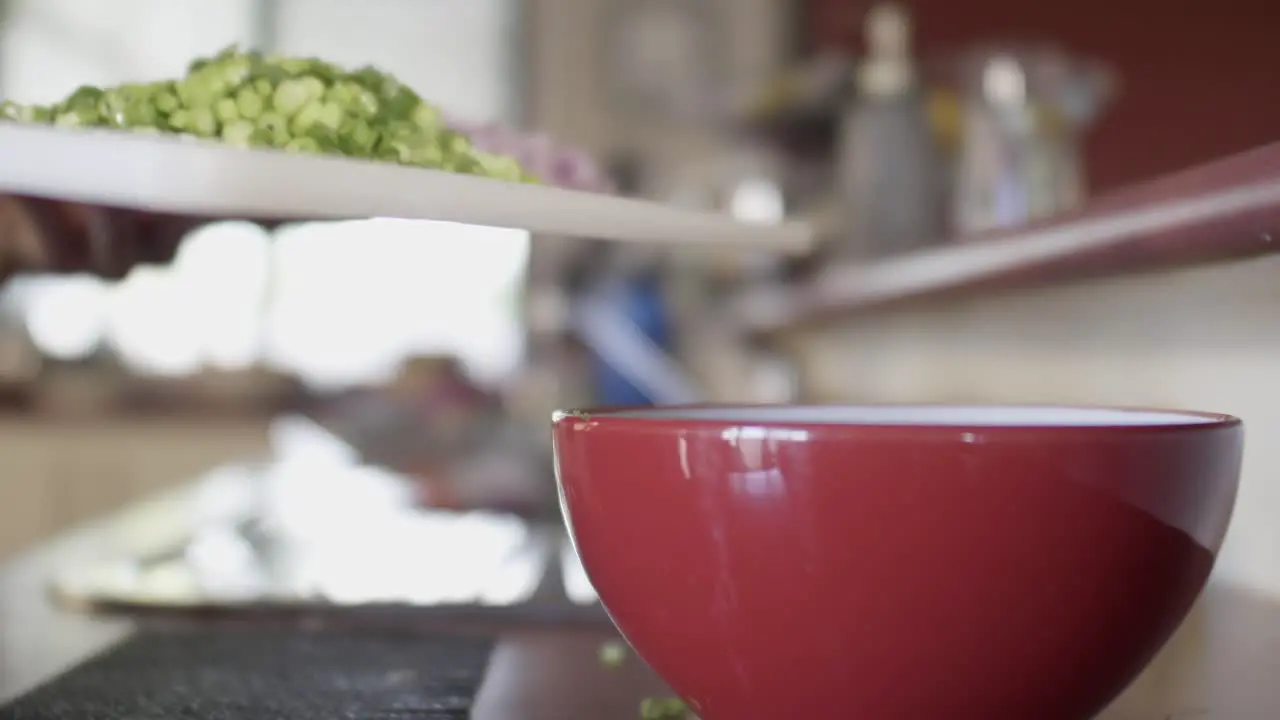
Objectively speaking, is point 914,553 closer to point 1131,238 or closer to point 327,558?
point 1131,238

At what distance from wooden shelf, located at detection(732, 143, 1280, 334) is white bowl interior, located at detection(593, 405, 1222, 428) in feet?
0.30

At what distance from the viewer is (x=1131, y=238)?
20.2 inches

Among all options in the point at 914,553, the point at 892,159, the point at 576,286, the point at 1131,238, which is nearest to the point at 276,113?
the point at 914,553

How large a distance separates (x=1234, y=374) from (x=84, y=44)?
3793 millimetres

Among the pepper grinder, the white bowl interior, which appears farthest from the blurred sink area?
the pepper grinder

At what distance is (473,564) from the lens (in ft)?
2.42

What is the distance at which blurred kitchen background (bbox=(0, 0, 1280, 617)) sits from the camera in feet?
2.12

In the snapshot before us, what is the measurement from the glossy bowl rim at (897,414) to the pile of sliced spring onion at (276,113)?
9 cm

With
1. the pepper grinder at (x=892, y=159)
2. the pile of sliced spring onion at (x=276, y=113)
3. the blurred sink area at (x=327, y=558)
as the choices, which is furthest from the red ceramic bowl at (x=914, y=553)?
the pepper grinder at (x=892, y=159)

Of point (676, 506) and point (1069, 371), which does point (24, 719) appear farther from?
point (1069, 371)

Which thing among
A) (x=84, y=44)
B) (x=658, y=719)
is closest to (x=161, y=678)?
(x=658, y=719)

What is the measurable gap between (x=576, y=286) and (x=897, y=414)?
251 cm

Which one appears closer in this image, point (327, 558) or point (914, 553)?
point (914, 553)

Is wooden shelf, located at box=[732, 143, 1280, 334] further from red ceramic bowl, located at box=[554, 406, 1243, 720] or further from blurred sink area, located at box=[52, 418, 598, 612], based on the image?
blurred sink area, located at box=[52, 418, 598, 612]
